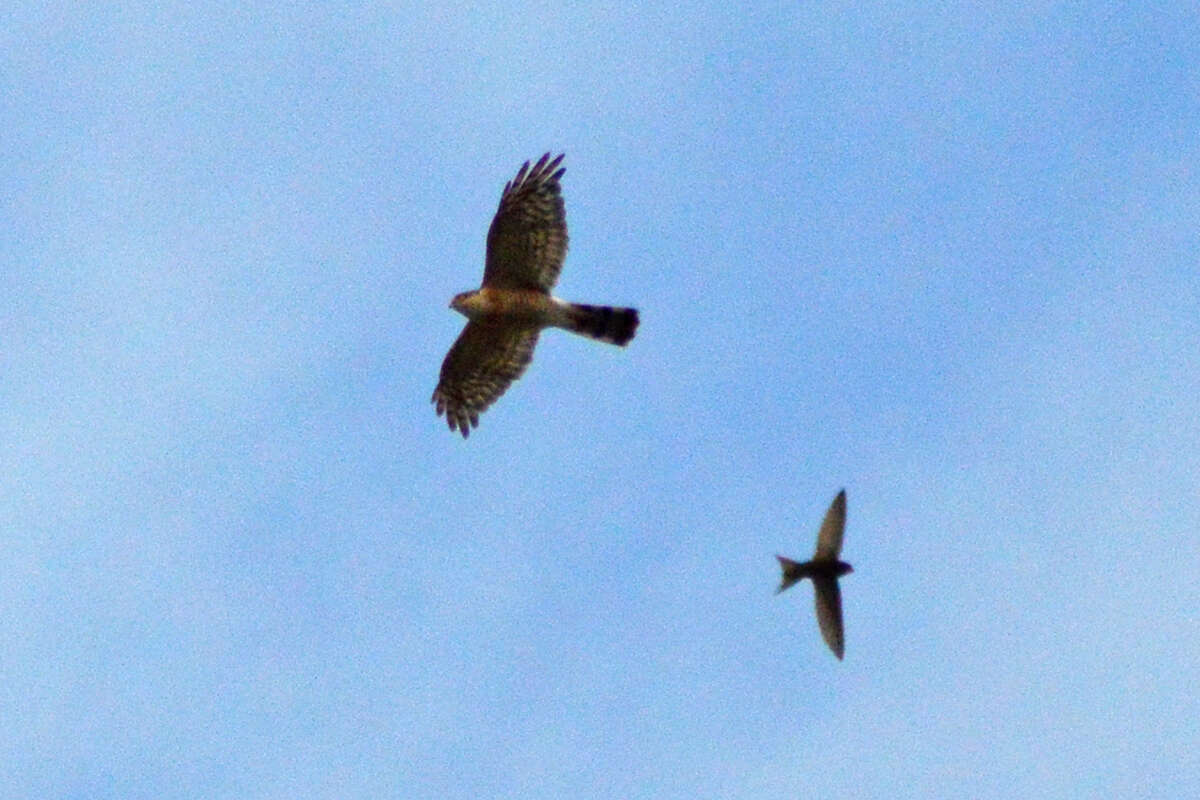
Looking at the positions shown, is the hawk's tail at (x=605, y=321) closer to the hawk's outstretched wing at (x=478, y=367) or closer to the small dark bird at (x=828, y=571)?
the hawk's outstretched wing at (x=478, y=367)

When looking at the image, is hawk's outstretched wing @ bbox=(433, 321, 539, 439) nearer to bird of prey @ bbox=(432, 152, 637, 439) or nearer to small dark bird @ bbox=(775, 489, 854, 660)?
bird of prey @ bbox=(432, 152, 637, 439)

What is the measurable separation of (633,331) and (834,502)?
4446 millimetres

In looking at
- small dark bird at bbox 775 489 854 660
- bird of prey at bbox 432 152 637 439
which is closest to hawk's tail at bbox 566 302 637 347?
bird of prey at bbox 432 152 637 439

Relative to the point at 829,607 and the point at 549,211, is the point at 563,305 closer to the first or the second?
the point at 549,211

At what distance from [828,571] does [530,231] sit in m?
5.76

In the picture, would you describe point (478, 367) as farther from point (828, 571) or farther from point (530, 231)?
point (828, 571)

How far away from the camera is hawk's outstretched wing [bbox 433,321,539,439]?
23.3 meters

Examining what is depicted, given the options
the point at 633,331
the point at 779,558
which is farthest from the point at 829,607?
the point at 633,331

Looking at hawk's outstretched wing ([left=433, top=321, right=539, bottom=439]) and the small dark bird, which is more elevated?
hawk's outstretched wing ([left=433, top=321, right=539, bottom=439])

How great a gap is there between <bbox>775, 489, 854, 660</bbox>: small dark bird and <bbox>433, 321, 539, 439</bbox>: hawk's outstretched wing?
5.31 m

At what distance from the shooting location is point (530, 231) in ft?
74.4

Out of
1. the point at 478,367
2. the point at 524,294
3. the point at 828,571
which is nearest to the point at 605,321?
the point at 524,294

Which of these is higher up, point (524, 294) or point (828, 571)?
point (524, 294)

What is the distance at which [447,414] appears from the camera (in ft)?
78.5
